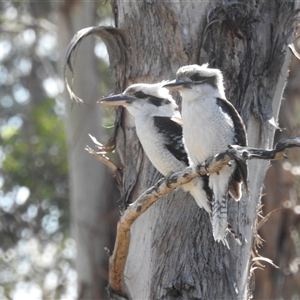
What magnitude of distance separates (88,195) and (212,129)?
5.00 meters

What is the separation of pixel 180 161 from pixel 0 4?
901 centimetres

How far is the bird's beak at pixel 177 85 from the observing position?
4.39 metres

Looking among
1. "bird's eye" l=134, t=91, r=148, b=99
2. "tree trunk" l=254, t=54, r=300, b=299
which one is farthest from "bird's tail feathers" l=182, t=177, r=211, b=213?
"tree trunk" l=254, t=54, r=300, b=299

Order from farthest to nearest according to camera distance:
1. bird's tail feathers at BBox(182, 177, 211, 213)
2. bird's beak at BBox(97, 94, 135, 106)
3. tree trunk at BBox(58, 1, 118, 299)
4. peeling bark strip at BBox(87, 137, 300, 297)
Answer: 1. tree trunk at BBox(58, 1, 118, 299)
2. bird's beak at BBox(97, 94, 135, 106)
3. bird's tail feathers at BBox(182, 177, 211, 213)
4. peeling bark strip at BBox(87, 137, 300, 297)

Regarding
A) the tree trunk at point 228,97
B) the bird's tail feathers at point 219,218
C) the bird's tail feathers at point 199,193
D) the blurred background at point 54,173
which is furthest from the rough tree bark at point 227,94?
the blurred background at point 54,173

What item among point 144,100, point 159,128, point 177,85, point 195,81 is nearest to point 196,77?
point 195,81

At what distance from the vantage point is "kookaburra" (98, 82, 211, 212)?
A: 4848 mm

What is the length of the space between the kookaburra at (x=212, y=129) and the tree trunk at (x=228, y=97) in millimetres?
589

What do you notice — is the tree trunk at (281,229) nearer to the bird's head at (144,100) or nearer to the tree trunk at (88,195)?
the tree trunk at (88,195)

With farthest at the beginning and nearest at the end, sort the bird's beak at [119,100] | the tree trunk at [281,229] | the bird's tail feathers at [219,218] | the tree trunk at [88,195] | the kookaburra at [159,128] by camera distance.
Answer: the tree trunk at [281,229], the tree trunk at [88,195], the bird's beak at [119,100], the kookaburra at [159,128], the bird's tail feathers at [219,218]

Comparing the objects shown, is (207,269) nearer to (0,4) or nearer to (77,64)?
(77,64)

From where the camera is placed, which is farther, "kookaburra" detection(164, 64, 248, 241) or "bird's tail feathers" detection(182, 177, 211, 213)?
"bird's tail feathers" detection(182, 177, 211, 213)

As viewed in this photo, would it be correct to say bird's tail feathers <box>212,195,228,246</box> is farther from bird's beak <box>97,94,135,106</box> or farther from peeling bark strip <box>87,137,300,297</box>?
bird's beak <box>97,94,135,106</box>

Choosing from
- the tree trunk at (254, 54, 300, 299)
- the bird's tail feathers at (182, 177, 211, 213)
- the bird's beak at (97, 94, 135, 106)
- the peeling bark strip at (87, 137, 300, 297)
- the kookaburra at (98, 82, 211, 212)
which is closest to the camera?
the peeling bark strip at (87, 137, 300, 297)
